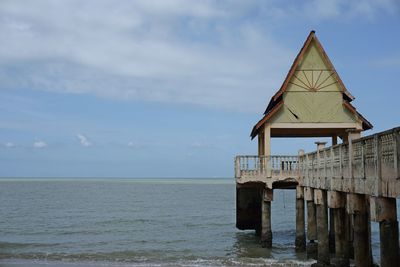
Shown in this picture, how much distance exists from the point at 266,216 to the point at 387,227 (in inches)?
567

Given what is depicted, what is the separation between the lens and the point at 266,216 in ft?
84.4

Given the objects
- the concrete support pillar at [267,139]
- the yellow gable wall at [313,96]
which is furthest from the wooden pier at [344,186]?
the yellow gable wall at [313,96]

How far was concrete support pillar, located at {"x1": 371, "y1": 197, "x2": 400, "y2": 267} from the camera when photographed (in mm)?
11062

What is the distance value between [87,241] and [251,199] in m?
10.2

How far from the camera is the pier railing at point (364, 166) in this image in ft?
36.9

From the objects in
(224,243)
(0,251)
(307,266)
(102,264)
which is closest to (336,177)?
(307,266)

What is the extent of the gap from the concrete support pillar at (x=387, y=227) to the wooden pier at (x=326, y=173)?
19mm

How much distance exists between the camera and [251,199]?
30.2m

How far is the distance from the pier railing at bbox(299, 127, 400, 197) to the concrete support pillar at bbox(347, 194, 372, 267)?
339 millimetres

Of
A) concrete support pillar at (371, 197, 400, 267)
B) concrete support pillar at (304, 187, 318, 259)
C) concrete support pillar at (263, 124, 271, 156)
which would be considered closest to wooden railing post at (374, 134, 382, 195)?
concrete support pillar at (371, 197, 400, 267)

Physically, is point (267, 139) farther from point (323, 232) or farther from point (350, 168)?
point (350, 168)

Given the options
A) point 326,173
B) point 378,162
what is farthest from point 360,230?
point 326,173

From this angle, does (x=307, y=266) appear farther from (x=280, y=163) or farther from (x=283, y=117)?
(x=283, y=117)

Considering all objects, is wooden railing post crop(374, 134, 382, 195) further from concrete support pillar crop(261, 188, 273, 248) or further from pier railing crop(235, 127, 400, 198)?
concrete support pillar crop(261, 188, 273, 248)
